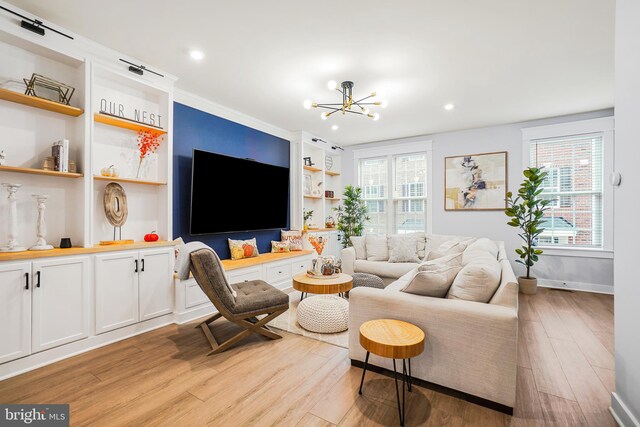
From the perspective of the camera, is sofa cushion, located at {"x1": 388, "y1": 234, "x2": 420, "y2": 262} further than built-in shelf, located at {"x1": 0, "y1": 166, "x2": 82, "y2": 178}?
Yes

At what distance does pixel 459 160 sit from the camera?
18.1 feet

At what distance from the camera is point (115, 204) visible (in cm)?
303

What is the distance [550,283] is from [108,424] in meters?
5.94

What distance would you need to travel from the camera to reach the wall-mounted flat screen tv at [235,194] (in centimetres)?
377

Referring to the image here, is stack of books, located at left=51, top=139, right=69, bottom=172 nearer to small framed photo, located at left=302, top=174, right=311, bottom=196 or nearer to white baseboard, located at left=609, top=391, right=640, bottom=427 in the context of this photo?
small framed photo, located at left=302, top=174, right=311, bottom=196

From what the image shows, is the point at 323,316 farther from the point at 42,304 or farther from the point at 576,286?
the point at 576,286

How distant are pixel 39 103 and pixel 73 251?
130 centimetres

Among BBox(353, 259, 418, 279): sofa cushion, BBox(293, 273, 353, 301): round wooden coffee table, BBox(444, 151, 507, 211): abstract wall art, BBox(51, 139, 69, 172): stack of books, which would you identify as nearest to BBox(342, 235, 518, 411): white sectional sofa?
BBox(293, 273, 353, 301): round wooden coffee table

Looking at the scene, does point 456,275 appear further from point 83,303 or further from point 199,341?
point 83,303

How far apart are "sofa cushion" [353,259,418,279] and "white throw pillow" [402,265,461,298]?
7.34 feet

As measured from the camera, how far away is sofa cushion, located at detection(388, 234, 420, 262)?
15.4ft

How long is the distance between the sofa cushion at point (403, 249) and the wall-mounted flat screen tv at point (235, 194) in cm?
193

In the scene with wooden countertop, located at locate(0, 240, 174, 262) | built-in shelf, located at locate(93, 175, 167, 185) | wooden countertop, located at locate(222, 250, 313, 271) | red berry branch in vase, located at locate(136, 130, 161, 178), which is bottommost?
wooden countertop, located at locate(222, 250, 313, 271)

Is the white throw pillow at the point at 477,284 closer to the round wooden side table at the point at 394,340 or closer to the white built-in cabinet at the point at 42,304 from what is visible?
the round wooden side table at the point at 394,340
